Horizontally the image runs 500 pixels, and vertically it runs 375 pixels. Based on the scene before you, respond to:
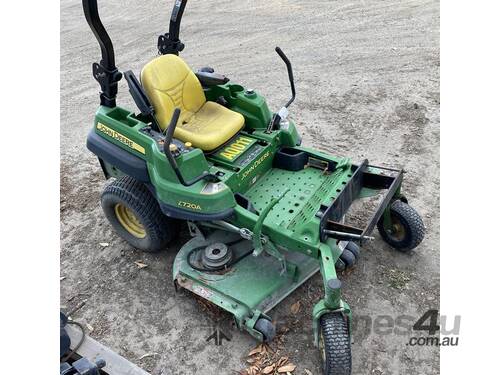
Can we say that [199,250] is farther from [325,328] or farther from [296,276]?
[325,328]

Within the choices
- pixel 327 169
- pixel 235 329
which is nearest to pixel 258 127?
pixel 327 169

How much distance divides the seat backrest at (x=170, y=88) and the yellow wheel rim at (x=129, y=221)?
0.88 m

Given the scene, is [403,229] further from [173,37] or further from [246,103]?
[173,37]

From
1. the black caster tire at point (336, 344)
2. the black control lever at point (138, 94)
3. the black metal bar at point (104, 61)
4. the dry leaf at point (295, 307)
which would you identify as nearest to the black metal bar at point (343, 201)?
the black caster tire at point (336, 344)

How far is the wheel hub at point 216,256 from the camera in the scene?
3.90 meters

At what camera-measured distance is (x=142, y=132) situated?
12.7 ft

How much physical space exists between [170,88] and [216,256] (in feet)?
4.88

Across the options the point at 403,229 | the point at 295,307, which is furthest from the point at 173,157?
the point at 403,229

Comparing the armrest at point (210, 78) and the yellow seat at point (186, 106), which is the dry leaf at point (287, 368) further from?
the armrest at point (210, 78)

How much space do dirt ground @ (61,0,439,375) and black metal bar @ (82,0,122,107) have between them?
4.60 ft

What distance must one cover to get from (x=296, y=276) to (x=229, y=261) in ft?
1.77

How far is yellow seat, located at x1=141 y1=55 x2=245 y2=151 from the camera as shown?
4113mm

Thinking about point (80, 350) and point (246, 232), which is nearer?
point (80, 350)

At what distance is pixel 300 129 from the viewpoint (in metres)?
6.15
